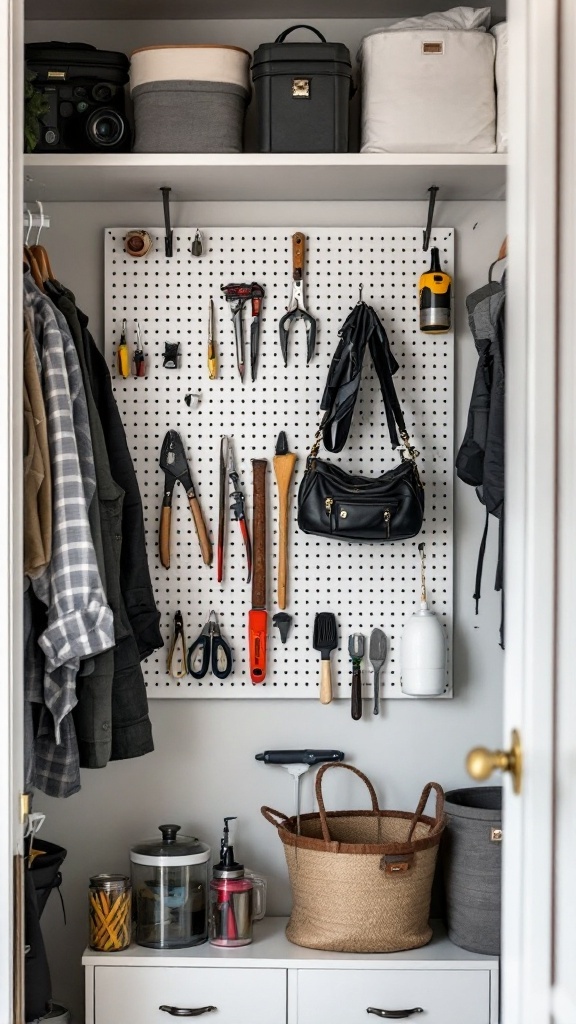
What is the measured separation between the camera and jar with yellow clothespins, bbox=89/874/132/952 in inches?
101

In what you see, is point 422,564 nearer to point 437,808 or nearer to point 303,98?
point 437,808

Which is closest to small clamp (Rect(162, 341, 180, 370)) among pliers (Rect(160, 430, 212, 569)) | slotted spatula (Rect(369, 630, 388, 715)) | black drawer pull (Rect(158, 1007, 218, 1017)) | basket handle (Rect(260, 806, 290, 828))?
pliers (Rect(160, 430, 212, 569))

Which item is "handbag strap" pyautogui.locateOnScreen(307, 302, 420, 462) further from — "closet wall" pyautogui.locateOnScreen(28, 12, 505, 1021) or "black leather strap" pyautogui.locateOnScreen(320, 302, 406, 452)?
"closet wall" pyautogui.locateOnScreen(28, 12, 505, 1021)

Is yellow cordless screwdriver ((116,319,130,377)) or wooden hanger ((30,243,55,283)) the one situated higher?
wooden hanger ((30,243,55,283))

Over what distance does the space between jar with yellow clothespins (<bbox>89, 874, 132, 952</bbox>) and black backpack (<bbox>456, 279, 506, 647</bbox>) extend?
1134 mm

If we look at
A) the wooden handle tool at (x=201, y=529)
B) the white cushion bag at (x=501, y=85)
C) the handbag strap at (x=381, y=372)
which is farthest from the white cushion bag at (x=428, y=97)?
the wooden handle tool at (x=201, y=529)

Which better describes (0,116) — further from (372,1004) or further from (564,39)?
(372,1004)

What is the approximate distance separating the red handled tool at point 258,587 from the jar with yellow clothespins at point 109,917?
601 mm

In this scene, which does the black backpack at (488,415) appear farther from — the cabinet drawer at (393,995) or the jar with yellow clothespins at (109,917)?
the jar with yellow clothespins at (109,917)

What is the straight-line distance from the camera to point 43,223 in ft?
7.30

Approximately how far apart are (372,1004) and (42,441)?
1422mm

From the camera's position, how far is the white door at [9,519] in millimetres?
1793

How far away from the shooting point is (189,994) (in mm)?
2502

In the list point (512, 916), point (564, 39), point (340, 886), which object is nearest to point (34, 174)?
point (564, 39)
